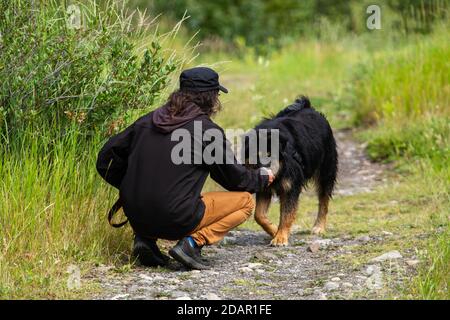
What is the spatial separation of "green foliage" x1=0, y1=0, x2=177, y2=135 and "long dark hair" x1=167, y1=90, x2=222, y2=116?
0.69 meters

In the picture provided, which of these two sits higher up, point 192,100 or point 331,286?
point 192,100

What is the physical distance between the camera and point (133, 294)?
530cm

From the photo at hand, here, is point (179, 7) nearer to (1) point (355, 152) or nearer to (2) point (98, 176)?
(1) point (355, 152)

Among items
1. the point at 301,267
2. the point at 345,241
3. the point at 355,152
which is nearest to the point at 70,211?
the point at 301,267

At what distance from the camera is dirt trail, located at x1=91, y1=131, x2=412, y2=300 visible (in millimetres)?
5363

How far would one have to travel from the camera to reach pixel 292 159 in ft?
22.8

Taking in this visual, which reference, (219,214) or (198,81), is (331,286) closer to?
(219,214)

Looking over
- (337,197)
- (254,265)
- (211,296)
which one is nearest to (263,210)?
(254,265)

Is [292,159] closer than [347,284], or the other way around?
[347,284]

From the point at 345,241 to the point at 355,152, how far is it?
155 inches

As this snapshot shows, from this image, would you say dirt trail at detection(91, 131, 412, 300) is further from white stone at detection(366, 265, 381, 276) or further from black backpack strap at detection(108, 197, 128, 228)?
black backpack strap at detection(108, 197, 128, 228)

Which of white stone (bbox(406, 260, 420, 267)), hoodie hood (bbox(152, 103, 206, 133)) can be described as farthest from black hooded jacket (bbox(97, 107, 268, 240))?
white stone (bbox(406, 260, 420, 267))

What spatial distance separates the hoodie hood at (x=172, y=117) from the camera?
5.77 m

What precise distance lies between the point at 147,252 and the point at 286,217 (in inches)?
57.7
